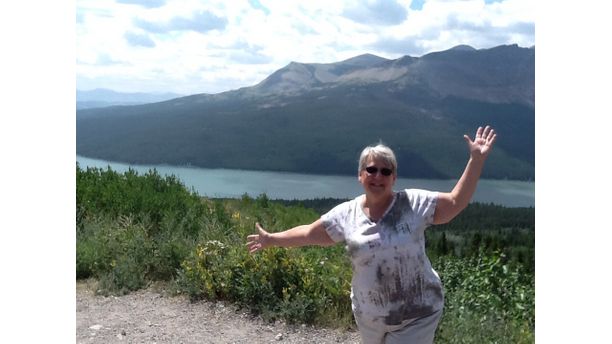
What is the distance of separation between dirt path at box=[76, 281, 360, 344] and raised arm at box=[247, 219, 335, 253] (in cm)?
145

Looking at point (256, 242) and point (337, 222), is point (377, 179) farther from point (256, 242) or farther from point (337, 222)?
point (256, 242)

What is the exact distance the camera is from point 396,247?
2486 mm

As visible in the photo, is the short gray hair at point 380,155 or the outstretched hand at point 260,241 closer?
the short gray hair at point 380,155

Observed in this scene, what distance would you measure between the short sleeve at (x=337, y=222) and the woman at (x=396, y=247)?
6 cm

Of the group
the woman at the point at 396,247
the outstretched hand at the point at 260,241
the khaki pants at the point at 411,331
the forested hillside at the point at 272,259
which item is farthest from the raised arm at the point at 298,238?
the forested hillside at the point at 272,259

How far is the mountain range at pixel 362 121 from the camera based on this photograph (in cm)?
811

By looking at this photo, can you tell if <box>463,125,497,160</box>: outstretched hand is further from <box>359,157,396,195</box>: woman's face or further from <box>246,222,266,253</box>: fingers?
<box>246,222,266,253</box>: fingers

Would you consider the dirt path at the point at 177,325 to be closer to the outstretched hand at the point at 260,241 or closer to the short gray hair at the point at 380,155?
the outstretched hand at the point at 260,241

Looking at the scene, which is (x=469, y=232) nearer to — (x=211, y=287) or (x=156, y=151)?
(x=211, y=287)

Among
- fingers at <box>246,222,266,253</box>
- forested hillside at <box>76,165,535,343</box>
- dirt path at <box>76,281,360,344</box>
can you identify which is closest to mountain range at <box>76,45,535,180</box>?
forested hillside at <box>76,165,535,343</box>

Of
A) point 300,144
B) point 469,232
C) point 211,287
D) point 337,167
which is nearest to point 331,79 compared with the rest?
point 300,144

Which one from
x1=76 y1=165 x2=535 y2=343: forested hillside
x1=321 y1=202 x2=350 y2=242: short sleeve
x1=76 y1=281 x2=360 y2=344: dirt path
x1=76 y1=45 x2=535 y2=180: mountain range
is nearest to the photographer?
x1=321 y1=202 x2=350 y2=242: short sleeve

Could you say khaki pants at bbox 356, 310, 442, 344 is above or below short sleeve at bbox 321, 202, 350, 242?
below

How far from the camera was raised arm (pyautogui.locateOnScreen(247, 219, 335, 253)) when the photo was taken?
279 centimetres
